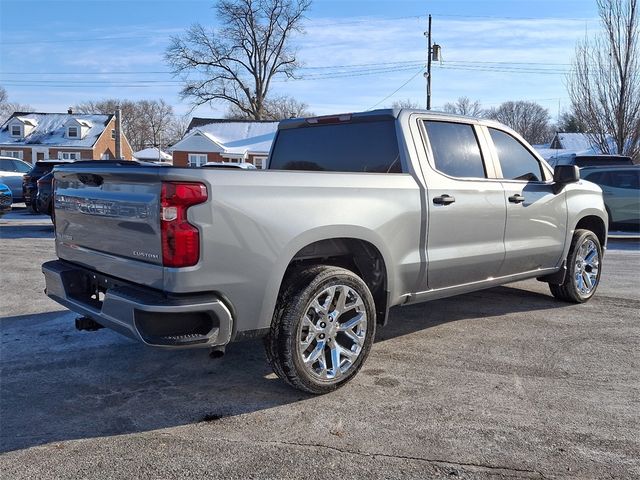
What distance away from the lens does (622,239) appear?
14.1 meters

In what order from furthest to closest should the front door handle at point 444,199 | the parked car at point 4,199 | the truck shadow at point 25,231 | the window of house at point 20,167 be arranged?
the window of house at point 20,167, the parked car at point 4,199, the truck shadow at point 25,231, the front door handle at point 444,199

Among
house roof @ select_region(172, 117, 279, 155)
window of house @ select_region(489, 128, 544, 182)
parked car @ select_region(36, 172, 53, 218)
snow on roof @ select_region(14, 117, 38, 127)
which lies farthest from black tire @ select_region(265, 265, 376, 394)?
snow on roof @ select_region(14, 117, 38, 127)

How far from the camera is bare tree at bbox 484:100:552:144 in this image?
92.2 meters

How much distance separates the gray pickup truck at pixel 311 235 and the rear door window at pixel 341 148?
0.01 metres

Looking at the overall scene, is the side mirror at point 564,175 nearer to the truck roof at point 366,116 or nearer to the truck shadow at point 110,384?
the truck roof at point 366,116

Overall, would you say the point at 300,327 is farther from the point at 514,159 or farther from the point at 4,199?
the point at 4,199

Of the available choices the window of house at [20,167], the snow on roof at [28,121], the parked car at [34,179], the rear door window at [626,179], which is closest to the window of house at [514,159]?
the rear door window at [626,179]

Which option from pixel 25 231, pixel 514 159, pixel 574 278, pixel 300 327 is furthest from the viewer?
pixel 25 231

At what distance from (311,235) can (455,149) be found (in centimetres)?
191

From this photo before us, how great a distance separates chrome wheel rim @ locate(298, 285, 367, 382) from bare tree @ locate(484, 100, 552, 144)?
308 feet

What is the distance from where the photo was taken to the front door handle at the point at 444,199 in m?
4.44

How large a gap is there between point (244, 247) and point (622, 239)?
13490 millimetres

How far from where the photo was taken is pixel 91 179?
3.69m


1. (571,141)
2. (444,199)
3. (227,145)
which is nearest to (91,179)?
(444,199)
